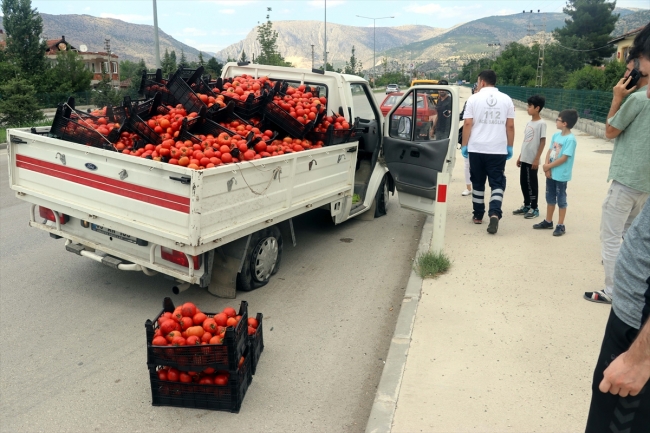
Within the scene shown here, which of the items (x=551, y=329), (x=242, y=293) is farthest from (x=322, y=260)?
(x=551, y=329)

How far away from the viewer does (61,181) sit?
5.45 m

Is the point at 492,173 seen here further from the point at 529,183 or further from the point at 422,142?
the point at 422,142

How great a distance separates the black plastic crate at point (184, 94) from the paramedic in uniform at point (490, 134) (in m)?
3.76

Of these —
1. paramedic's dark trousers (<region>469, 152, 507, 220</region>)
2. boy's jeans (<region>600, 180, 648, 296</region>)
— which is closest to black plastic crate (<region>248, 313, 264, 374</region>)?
boy's jeans (<region>600, 180, 648, 296</region>)

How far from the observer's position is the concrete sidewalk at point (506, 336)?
3674mm

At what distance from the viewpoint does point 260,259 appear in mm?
5867

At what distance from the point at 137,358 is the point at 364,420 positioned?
1917 mm

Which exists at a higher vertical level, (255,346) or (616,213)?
(616,213)

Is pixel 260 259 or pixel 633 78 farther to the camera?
pixel 260 259

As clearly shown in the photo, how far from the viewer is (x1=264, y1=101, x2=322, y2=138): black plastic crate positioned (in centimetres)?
641

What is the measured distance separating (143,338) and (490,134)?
522cm

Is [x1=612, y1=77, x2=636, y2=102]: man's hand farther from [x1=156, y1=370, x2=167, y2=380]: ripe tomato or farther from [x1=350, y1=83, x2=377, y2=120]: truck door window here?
[x1=156, y1=370, x2=167, y2=380]: ripe tomato

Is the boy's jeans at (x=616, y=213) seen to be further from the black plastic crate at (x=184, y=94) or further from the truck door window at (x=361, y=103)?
the black plastic crate at (x=184, y=94)

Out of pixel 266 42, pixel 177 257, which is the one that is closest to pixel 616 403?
pixel 177 257
